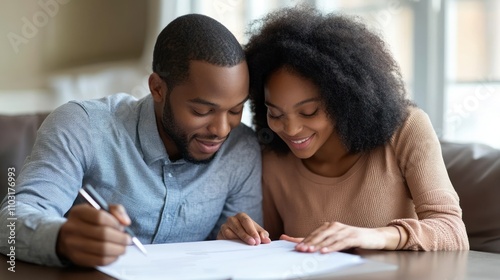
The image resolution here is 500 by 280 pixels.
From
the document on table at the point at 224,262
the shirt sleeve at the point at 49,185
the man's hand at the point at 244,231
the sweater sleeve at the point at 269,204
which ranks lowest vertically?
the sweater sleeve at the point at 269,204

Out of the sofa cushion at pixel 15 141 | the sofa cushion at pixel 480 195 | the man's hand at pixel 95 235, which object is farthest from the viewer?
the sofa cushion at pixel 15 141

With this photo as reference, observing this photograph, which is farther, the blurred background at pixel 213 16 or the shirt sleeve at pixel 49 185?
the blurred background at pixel 213 16

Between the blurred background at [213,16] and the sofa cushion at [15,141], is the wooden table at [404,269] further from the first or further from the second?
the blurred background at [213,16]

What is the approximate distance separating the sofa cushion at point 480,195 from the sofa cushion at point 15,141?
1119 mm

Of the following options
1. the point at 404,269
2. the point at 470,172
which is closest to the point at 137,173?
the point at 404,269

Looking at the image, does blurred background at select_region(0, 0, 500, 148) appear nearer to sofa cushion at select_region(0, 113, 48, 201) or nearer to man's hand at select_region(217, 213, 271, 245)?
sofa cushion at select_region(0, 113, 48, 201)

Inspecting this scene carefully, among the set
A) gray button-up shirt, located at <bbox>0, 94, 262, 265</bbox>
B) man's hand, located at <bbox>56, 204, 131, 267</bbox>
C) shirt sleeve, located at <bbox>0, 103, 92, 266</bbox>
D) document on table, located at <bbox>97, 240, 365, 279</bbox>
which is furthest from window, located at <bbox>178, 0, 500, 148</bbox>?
man's hand, located at <bbox>56, 204, 131, 267</bbox>

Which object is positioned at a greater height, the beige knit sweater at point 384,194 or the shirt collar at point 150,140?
the shirt collar at point 150,140

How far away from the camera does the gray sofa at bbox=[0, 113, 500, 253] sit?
70.1 inches

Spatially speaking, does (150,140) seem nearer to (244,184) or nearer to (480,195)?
(244,184)

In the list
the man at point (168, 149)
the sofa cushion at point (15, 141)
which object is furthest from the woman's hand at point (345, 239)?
the sofa cushion at point (15, 141)

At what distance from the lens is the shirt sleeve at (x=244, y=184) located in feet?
5.84

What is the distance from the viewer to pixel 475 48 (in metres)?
2.41

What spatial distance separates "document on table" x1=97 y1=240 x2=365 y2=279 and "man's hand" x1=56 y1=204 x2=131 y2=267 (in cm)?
5
